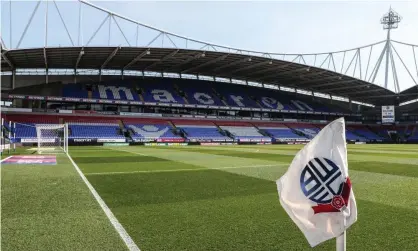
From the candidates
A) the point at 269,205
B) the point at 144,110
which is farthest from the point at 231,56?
the point at 269,205

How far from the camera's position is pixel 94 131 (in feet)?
161

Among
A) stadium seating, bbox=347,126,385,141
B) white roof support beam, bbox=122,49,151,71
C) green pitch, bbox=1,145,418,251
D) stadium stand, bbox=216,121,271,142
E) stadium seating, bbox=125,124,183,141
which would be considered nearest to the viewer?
green pitch, bbox=1,145,418,251

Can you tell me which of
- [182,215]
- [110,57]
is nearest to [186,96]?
[110,57]

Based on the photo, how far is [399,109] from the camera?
76312 mm

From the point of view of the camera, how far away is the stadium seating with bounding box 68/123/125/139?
4712cm

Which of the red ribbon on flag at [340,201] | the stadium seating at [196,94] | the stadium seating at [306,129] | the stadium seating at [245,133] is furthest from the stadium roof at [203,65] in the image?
the red ribbon on flag at [340,201]

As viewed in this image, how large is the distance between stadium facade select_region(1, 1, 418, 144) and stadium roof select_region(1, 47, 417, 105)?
146 millimetres

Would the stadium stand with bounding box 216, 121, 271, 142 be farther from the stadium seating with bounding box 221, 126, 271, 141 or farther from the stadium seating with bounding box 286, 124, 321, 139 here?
the stadium seating with bounding box 286, 124, 321, 139

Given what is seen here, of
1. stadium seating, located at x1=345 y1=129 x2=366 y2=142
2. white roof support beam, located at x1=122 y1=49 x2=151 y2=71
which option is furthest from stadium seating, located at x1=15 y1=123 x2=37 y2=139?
stadium seating, located at x1=345 y1=129 x2=366 y2=142

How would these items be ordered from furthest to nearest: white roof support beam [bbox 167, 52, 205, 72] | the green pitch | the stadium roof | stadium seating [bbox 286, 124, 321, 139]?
stadium seating [bbox 286, 124, 321, 139], white roof support beam [bbox 167, 52, 205, 72], the stadium roof, the green pitch

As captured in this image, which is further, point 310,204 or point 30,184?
point 30,184

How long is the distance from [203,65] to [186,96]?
8381mm

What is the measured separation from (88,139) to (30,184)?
120 ft

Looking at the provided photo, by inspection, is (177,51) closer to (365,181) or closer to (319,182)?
(365,181)
